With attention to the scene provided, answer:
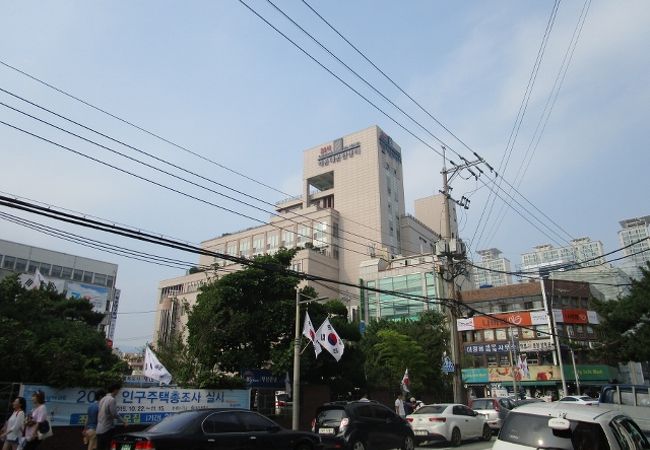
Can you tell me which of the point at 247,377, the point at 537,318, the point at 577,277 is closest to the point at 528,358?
the point at 537,318

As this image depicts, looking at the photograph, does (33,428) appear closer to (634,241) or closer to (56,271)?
(634,241)

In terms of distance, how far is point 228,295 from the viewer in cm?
2439

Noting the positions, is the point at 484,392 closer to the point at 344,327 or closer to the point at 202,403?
the point at 344,327

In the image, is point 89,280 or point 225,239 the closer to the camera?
point 89,280

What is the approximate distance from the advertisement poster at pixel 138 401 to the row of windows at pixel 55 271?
59061mm

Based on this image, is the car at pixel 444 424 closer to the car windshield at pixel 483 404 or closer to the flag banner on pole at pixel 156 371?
the car windshield at pixel 483 404

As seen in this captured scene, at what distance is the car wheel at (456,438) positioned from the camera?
16.3 meters

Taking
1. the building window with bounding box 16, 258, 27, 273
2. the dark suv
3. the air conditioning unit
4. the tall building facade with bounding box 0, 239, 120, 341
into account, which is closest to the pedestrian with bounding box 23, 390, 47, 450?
the dark suv

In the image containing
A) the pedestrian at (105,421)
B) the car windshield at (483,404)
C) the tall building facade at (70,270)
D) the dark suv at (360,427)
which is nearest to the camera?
the pedestrian at (105,421)

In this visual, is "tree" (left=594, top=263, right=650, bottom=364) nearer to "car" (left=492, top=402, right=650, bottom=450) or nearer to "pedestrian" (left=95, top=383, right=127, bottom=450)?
"car" (left=492, top=402, right=650, bottom=450)

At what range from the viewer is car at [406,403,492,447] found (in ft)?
52.8

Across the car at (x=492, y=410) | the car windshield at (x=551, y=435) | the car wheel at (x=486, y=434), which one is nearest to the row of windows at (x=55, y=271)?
the car at (x=492, y=410)

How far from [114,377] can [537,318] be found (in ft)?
191

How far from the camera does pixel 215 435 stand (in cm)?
951
